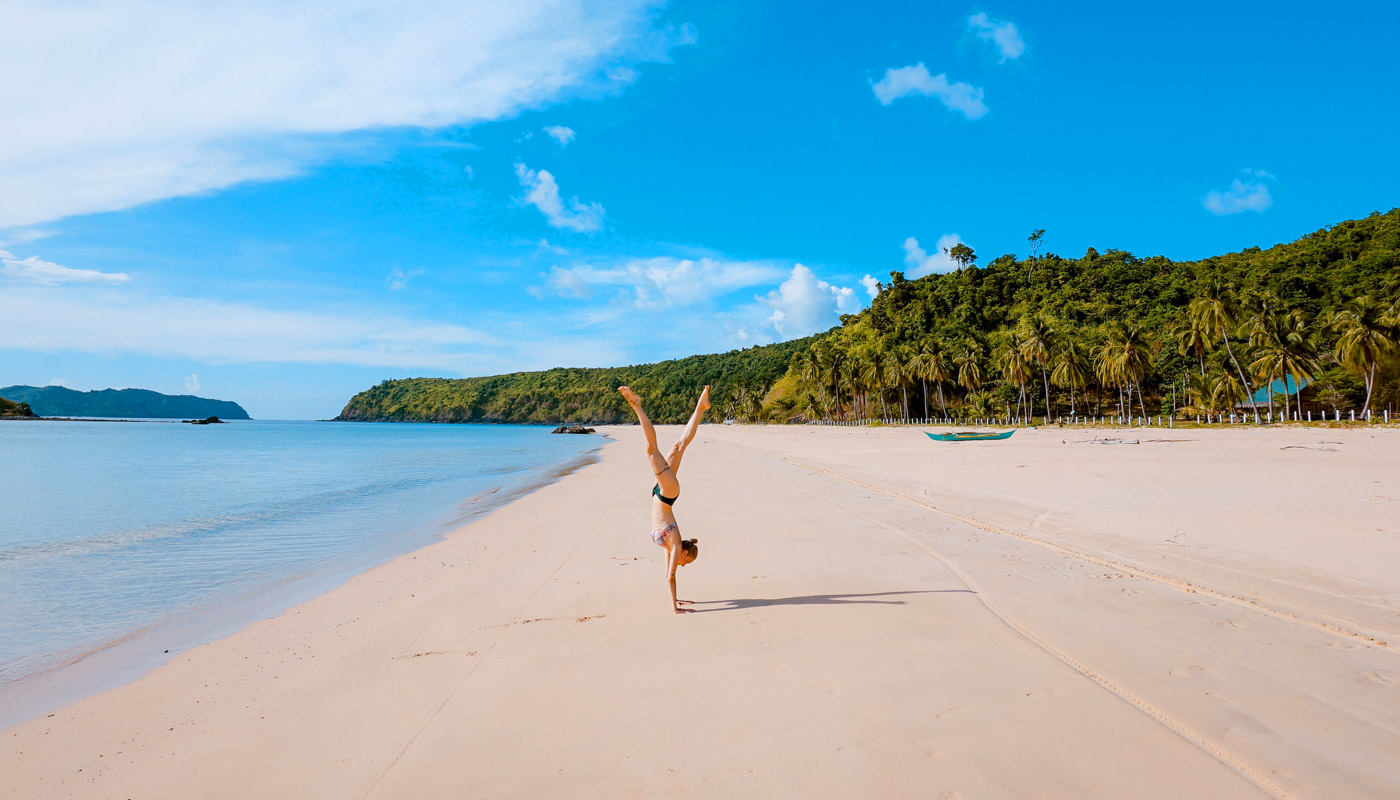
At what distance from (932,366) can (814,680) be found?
268 feet

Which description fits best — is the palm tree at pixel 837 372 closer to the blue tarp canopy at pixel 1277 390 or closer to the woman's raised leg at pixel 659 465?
the blue tarp canopy at pixel 1277 390

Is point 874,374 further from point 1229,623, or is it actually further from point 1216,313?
point 1229,623

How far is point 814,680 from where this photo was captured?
4676 mm

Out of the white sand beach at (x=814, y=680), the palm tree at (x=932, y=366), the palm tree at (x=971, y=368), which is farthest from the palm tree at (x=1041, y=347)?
the white sand beach at (x=814, y=680)

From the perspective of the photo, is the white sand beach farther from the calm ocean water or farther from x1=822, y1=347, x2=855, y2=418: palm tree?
x1=822, y1=347, x2=855, y2=418: palm tree

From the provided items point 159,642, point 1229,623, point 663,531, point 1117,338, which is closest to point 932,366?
point 1117,338

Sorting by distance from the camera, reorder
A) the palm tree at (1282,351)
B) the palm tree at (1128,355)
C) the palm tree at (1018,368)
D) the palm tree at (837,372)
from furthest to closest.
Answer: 1. the palm tree at (837,372)
2. the palm tree at (1018,368)
3. the palm tree at (1128,355)
4. the palm tree at (1282,351)

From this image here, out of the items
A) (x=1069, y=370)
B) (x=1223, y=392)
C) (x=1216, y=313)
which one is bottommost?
(x=1223, y=392)

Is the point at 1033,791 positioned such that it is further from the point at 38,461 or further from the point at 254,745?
the point at 38,461

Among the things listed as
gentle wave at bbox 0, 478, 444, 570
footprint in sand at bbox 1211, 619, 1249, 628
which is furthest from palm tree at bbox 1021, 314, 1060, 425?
footprint in sand at bbox 1211, 619, 1249, 628

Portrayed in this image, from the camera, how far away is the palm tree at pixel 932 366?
80.6 metres

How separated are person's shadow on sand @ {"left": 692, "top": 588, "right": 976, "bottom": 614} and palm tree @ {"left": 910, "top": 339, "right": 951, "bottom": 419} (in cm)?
7847

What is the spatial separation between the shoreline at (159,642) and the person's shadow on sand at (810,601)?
5.26m

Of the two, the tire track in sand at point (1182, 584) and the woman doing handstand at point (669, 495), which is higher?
the woman doing handstand at point (669, 495)
